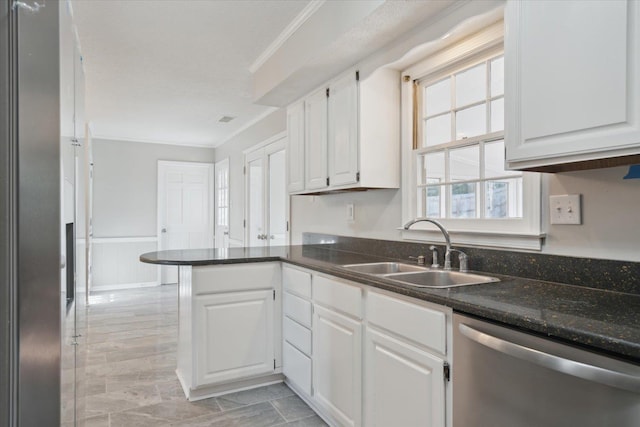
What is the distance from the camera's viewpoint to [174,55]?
10.2ft

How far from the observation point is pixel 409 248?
2393 millimetres

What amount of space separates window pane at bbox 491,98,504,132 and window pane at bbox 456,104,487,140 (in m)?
0.05

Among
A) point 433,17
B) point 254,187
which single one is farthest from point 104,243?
point 433,17

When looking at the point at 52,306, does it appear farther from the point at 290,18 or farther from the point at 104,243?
the point at 104,243

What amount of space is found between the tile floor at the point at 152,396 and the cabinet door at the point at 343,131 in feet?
4.76

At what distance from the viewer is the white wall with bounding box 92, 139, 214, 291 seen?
239 inches

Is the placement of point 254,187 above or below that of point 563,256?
above

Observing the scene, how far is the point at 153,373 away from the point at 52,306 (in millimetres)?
2422

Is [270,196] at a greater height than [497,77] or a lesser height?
lesser

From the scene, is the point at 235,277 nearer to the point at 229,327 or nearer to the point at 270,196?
the point at 229,327

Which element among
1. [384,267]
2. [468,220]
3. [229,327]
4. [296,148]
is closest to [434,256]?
[468,220]

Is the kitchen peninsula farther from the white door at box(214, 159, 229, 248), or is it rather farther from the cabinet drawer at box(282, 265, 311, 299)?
the white door at box(214, 159, 229, 248)

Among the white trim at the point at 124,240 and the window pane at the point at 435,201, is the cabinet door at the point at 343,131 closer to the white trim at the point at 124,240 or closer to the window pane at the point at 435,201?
the window pane at the point at 435,201

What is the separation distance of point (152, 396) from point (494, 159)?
98.0 inches
